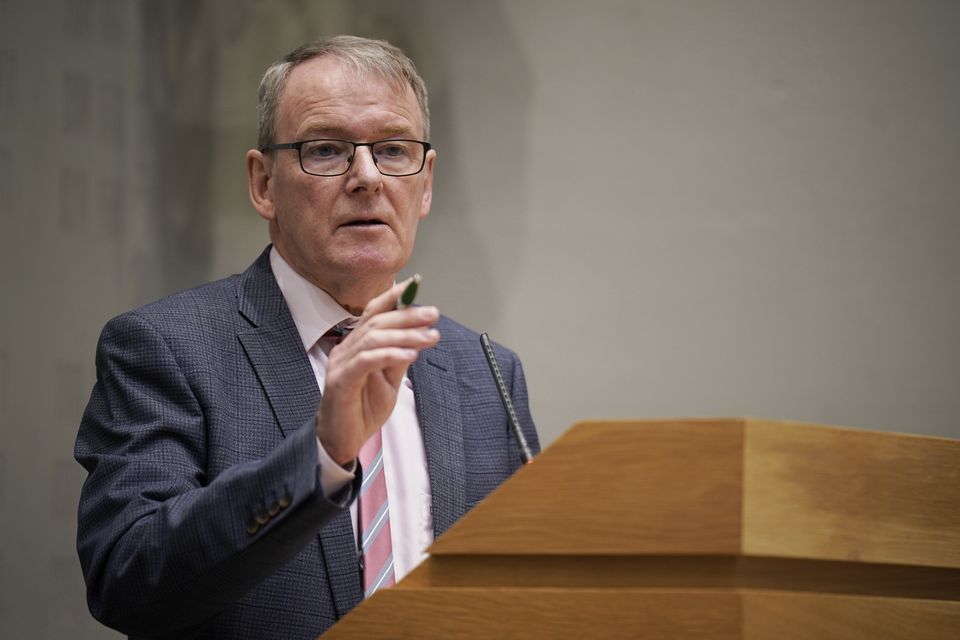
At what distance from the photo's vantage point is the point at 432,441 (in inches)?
76.7

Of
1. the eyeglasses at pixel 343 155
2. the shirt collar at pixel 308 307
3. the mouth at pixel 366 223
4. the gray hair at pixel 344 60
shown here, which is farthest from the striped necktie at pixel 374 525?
the gray hair at pixel 344 60

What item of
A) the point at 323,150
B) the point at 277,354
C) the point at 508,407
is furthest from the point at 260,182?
the point at 508,407

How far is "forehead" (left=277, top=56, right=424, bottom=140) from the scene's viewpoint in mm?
1959

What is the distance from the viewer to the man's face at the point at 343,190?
194 centimetres

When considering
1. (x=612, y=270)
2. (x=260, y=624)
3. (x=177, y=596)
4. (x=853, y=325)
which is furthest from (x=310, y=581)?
(x=853, y=325)

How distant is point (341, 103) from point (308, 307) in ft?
1.23

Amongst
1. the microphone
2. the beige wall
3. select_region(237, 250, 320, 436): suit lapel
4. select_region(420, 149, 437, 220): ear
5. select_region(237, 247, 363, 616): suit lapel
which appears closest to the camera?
the microphone

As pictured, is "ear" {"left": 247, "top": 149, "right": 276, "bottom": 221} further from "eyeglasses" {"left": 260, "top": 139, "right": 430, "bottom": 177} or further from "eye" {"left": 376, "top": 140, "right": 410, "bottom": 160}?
"eye" {"left": 376, "top": 140, "right": 410, "bottom": 160}

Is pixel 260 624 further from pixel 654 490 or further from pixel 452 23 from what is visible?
pixel 452 23

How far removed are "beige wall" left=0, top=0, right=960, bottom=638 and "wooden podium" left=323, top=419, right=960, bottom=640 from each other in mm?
1677

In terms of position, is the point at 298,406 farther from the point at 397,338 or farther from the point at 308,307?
the point at 397,338

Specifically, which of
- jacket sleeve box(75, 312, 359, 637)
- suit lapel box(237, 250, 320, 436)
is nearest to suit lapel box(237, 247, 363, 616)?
suit lapel box(237, 250, 320, 436)

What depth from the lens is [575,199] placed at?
298 centimetres

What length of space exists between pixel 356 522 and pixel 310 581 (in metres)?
0.14
